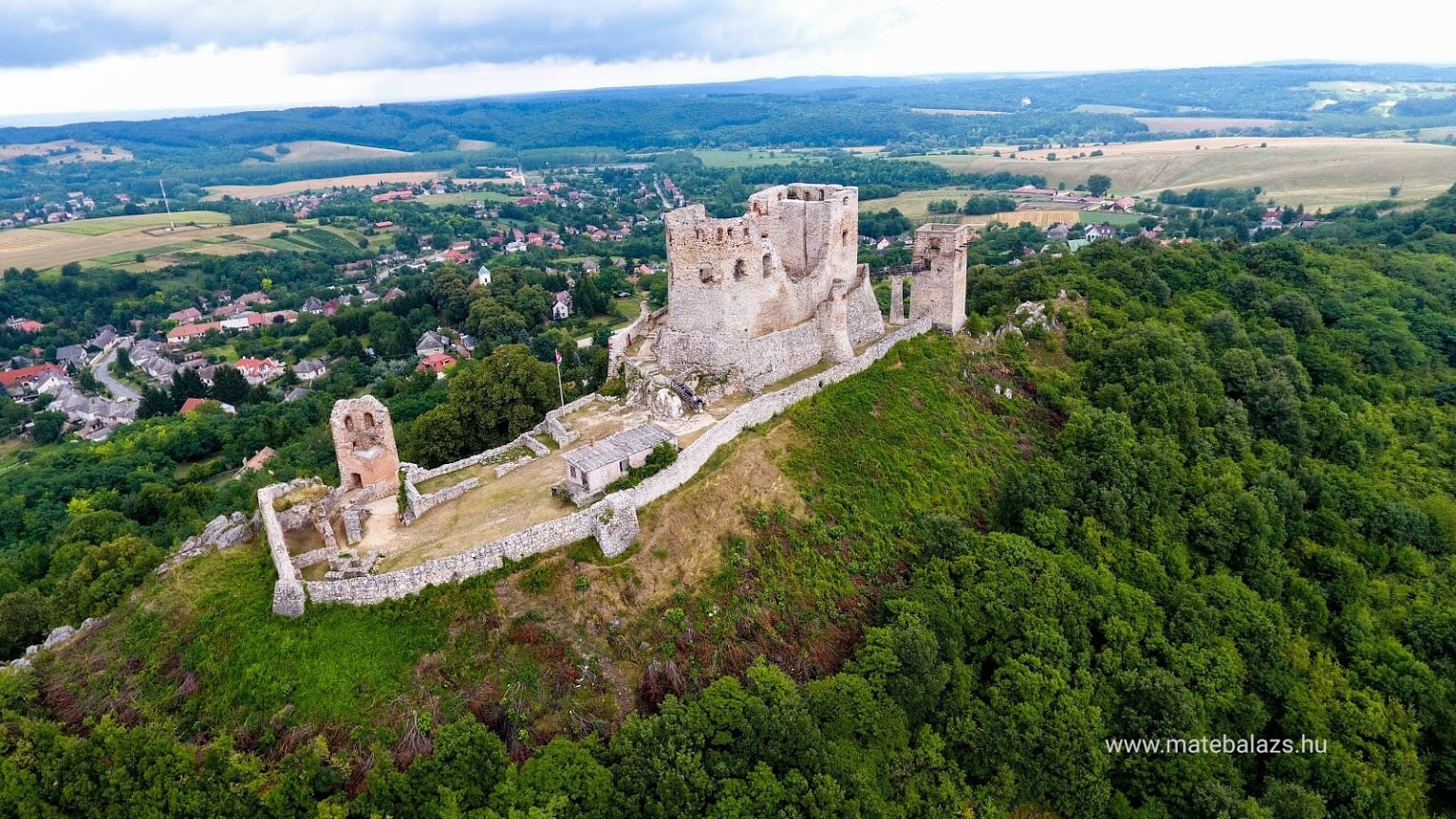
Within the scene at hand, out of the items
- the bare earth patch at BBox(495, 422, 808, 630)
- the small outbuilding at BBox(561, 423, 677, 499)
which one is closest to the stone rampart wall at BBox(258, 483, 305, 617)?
the bare earth patch at BBox(495, 422, 808, 630)

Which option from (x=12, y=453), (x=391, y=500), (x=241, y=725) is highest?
(x=391, y=500)

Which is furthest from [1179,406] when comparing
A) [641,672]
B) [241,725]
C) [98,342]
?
[98,342]

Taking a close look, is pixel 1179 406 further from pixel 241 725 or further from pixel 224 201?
pixel 224 201

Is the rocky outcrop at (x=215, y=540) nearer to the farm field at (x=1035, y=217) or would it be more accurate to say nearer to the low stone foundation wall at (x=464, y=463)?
the low stone foundation wall at (x=464, y=463)

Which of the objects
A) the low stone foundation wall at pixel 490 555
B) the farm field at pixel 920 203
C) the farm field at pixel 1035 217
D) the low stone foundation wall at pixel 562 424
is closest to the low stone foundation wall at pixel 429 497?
the low stone foundation wall at pixel 490 555

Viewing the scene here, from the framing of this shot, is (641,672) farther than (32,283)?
No

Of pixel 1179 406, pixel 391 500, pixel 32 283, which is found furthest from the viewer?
pixel 32 283
